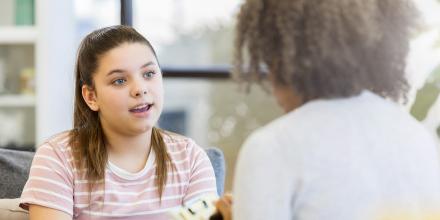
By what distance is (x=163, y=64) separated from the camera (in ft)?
11.3

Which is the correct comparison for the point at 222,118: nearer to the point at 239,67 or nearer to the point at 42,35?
the point at 42,35

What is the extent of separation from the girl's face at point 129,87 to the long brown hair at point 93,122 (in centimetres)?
2

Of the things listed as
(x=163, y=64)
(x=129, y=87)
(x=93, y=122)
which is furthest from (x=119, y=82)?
(x=163, y=64)

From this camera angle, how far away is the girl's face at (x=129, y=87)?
127 centimetres

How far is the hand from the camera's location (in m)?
0.95

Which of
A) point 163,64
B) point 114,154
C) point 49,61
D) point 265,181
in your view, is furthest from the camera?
point 163,64

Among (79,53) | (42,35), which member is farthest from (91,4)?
(79,53)

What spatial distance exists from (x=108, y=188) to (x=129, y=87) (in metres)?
0.21

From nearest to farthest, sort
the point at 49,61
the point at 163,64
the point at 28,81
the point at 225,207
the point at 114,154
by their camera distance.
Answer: the point at 225,207 → the point at 114,154 → the point at 49,61 → the point at 28,81 → the point at 163,64

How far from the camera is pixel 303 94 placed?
882mm

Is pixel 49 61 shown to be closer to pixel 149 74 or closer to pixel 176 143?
pixel 176 143

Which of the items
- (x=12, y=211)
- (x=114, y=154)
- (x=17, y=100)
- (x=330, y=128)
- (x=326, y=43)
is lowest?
(x=17, y=100)

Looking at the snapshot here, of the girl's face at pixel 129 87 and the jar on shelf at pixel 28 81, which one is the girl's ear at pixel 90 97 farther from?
the jar on shelf at pixel 28 81

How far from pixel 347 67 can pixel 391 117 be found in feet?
0.30
